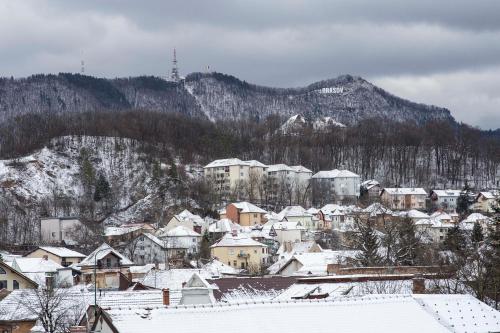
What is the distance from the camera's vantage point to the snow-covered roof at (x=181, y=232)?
119494 mm

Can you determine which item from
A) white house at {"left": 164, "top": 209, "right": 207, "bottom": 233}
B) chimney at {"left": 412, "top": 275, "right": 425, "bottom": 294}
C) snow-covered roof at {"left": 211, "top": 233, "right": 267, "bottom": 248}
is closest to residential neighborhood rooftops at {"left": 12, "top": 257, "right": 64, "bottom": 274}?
snow-covered roof at {"left": 211, "top": 233, "right": 267, "bottom": 248}

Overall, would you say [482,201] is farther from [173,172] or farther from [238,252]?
[238,252]

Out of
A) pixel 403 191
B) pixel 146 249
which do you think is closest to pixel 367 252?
pixel 146 249

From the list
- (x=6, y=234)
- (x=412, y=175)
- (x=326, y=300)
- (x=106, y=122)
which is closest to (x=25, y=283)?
(x=326, y=300)

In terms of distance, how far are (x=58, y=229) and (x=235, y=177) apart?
43.6 metres

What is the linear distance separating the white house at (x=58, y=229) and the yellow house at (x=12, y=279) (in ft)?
215

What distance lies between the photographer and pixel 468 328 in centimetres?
2986

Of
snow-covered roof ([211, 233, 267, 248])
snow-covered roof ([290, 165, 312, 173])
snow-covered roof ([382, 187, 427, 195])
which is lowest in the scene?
snow-covered roof ([211, 233, 267, 248])

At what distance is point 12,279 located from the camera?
63.3 meters

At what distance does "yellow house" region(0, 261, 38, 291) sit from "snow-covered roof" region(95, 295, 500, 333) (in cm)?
3770

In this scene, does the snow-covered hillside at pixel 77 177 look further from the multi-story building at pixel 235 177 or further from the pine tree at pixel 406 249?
the pine tree at pixel 406 249

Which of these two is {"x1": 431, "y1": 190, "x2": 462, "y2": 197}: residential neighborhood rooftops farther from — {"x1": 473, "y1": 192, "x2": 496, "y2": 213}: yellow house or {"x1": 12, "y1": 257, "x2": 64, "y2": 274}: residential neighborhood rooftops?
{"x1": 12, "y1": 257, "x2": 64, "y2": 274}: residential neighborhood rooftops

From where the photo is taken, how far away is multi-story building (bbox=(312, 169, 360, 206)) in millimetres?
171875

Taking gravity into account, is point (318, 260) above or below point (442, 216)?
below
